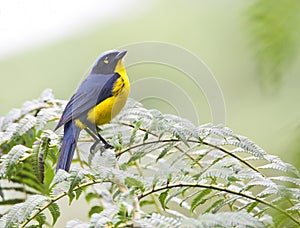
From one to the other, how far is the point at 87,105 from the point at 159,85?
0.14 meters

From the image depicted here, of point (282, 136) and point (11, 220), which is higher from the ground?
point (282, 136)

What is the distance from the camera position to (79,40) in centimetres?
429

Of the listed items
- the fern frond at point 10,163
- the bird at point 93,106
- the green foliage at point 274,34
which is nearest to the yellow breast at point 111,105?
the bird at point 93,106

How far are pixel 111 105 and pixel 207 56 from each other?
255 centimetres

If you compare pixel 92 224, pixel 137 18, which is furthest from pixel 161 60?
pixel 137 18

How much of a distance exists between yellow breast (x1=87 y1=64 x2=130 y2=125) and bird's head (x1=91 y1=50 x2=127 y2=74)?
0.06 meters

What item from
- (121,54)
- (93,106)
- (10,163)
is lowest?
(10,163)

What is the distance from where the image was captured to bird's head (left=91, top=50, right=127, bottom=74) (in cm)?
92

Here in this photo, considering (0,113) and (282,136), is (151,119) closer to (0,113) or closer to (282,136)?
(282,136)

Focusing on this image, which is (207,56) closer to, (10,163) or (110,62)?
(110,62)

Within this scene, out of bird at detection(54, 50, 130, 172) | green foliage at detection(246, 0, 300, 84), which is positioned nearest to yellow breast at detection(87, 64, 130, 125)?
bird at detection(54, 50, 130, 172)

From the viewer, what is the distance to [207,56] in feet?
10.9

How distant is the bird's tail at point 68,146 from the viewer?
80cm

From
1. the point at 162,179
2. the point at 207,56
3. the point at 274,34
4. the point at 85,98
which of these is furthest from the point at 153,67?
the point at 274,34
